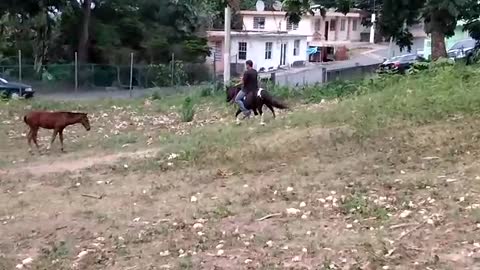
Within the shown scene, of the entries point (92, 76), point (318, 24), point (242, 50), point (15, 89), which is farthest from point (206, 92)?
point (318, 24)

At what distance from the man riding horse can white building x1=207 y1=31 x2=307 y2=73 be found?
3254cm

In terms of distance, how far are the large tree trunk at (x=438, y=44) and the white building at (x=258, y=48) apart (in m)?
25.3

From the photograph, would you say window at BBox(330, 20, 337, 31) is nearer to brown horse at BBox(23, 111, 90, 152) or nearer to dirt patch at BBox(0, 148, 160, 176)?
brown horse at BBox(23, 111, 90, 152)

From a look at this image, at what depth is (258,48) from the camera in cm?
5397

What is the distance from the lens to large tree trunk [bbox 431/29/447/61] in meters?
25.0

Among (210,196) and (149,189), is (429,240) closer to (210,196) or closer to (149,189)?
(210,196)

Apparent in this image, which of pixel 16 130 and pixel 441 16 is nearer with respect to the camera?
pixel 16 130

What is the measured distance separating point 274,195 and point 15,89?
25.8 metres

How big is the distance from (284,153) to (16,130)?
10518 millimetres

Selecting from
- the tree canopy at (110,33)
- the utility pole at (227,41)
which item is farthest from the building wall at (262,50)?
the utility pole at (227,41)

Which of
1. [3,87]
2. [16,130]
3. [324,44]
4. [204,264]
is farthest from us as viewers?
[324,44]

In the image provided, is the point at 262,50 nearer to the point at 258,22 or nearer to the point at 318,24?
the point at 258,22

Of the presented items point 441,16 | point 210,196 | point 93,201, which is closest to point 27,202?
point 93,201

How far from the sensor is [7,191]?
10.9 m
